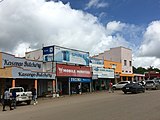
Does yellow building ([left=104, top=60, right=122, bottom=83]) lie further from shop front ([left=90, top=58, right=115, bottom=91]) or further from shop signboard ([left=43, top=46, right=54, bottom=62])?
shop signboard ([left=43, top=46, right=54, bottom=62])

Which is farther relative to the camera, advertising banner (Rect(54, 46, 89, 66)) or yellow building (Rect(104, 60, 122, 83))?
yellow building (Rect(104, 60, 122, 83))

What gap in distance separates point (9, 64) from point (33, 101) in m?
5.83

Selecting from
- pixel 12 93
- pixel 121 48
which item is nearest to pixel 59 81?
pixel 12 93

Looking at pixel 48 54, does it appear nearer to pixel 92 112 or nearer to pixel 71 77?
pixel 71 77

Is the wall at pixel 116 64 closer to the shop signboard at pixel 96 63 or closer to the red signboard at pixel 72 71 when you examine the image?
the shop signboard at pixel 96 63

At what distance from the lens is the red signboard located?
37.6 m

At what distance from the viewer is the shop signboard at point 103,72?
45.9 m

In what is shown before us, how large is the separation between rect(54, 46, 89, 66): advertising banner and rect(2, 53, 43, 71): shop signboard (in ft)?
10.1

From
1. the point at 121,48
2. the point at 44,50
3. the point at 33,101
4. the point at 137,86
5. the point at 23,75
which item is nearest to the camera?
the point at 33,101

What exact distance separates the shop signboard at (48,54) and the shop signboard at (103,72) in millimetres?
8678

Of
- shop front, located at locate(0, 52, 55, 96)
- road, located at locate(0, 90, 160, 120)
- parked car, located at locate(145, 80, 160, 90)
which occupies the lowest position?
road, located at locate(0, 90, 160, 120)

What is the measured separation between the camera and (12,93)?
23438 mm

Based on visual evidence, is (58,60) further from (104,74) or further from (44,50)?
(104,74)

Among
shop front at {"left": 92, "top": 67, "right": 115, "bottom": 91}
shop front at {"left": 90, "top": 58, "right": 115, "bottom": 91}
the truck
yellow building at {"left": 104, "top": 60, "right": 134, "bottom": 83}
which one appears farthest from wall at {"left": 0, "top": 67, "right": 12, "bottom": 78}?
yellow building at {"left": 104, "top": 60, "right": 134, "bottom": 83}
